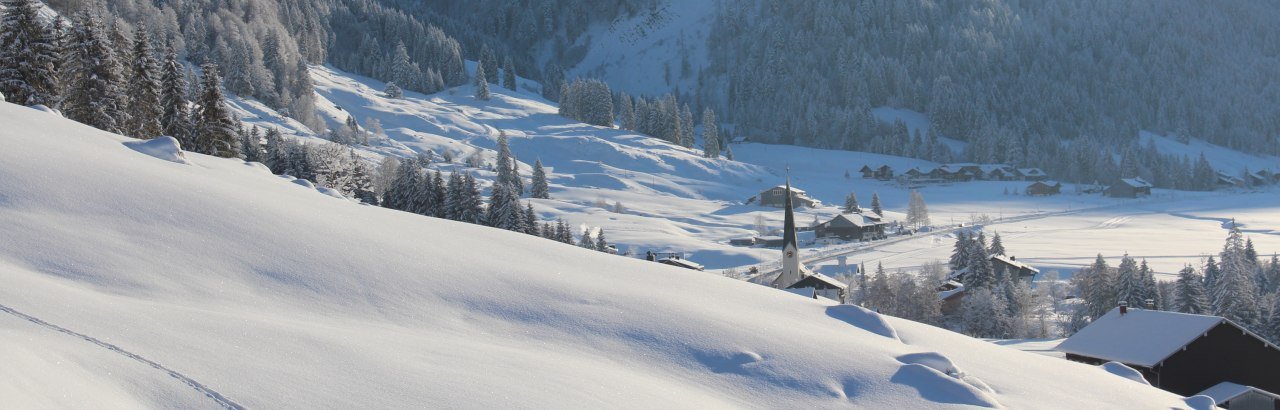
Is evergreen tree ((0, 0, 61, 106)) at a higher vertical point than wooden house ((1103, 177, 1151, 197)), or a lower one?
higher

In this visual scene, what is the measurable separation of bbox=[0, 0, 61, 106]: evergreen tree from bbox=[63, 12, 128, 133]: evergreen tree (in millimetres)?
1046

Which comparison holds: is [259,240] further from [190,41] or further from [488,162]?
[190,41]

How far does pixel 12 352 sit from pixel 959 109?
661 ft

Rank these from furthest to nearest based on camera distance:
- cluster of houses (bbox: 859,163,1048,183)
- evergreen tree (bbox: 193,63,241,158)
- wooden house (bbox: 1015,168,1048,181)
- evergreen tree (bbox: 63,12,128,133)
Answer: wooden house (bbox: 1015,168,1048,181), cluster of houses (bbox: 859,163,1048,183), evergreen tree (bbox: 193,63,241,158), evergreen tree (bbox: 63,12,128,133)

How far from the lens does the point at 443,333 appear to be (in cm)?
1177

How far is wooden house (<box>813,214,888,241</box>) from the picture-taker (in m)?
98.6

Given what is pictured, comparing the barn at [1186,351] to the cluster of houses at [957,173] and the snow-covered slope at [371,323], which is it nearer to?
the snow-covered slope at [371,323]

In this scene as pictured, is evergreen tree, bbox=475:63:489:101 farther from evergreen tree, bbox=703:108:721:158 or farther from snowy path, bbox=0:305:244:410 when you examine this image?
snowy path, bbox=0:305:244:410

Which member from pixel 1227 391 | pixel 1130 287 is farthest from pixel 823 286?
pixel 1227 391

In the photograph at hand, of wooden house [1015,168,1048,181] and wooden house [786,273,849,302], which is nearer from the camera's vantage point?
wooden house [786,273,849,302]

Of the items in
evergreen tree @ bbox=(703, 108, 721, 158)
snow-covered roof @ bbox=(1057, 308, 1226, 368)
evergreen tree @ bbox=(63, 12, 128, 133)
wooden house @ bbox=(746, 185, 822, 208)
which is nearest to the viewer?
snow-covered roof @ bbox=(1057, 308, 1226, 368)

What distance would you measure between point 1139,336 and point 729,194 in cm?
10290

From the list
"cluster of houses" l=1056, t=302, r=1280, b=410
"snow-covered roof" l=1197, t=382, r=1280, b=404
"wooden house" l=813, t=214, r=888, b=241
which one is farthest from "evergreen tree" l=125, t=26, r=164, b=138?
"wooden house" l=813, t=214, r=888, b=241

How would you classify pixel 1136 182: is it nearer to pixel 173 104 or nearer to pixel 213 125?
pixel 213 125
